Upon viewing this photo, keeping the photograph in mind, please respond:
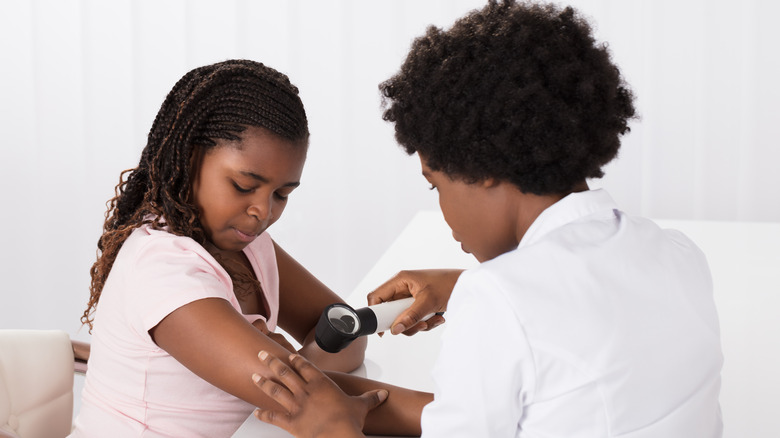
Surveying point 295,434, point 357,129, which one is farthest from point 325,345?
point 357,129

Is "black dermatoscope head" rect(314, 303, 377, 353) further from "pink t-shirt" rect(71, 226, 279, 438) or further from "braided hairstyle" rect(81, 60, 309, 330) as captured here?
"braided hairstyle" rect(81, 60, 309, 330)

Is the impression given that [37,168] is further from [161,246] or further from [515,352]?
[515,352]

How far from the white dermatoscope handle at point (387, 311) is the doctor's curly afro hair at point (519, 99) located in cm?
29

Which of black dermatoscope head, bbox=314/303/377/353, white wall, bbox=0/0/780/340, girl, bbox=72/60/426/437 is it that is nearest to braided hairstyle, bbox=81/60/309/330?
girl, bbox=72/60/426/437

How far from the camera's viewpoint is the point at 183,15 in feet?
11.1

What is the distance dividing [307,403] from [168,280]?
24 centimetres

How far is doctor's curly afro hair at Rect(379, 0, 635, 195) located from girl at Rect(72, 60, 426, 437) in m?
0.32

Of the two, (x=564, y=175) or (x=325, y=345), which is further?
(x=325, y=345)

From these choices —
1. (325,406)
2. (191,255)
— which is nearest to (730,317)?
(325,406)

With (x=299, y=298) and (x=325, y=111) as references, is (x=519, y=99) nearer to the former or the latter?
(x=299, y=298)

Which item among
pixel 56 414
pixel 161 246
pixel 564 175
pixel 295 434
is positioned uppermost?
pixel 564 175

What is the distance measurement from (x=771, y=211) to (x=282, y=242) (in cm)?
201

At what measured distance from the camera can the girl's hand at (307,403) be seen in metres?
0.93

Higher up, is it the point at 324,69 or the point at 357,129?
the point at 324,69
